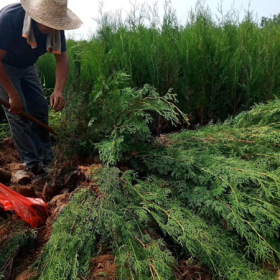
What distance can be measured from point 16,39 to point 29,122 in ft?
3.16

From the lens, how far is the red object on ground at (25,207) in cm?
204

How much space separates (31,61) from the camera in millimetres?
3283

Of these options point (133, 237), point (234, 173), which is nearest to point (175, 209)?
point (133, 237)

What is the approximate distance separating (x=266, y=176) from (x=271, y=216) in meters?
0.35

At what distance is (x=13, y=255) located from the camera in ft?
6.10

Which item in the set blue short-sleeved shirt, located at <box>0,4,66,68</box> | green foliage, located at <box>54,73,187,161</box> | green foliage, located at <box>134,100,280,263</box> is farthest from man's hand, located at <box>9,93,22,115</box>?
green foliage, located at <box>134,100,280,263</box>

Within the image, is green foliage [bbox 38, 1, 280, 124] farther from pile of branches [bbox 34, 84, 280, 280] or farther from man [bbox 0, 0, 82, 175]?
pile of branches [bbox 34, 84, 280, 280]

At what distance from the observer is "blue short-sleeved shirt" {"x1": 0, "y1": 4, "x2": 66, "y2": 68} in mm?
2705

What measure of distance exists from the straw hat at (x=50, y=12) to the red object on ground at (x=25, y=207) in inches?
53.2

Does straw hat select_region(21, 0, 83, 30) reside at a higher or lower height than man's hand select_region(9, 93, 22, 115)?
higher

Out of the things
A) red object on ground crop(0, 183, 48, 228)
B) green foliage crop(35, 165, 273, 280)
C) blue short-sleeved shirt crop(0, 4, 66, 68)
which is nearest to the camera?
green foliage crop(35, 165, 273, 280)

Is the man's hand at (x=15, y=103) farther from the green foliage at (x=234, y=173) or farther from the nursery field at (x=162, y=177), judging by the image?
the green foliage at (x=234, y=173)

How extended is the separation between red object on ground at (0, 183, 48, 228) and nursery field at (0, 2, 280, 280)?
0.21 ft

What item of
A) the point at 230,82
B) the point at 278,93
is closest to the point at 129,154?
the point at 230,82
